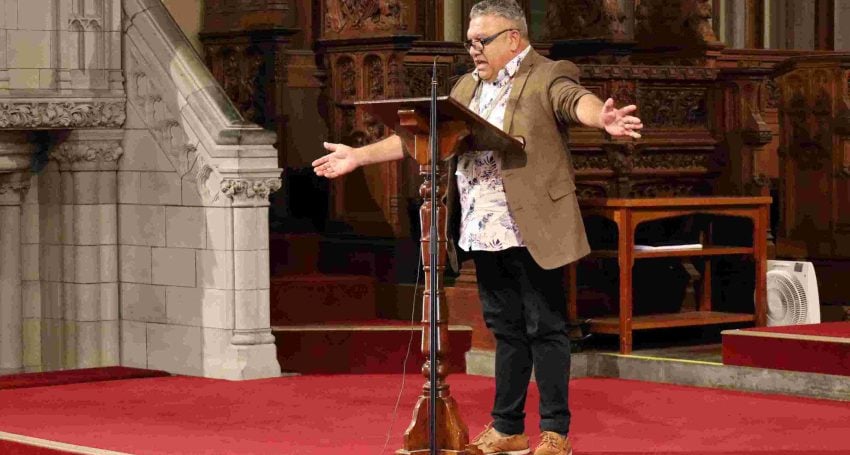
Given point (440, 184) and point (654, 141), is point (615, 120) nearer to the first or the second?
point (440, 184)

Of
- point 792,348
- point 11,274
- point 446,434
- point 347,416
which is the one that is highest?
point 11,274

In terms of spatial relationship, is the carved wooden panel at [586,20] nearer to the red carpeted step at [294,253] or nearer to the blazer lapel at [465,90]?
the red carpeted step at [294,253]

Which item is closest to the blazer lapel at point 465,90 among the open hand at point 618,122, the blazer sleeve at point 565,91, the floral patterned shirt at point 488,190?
the floral patterned shirt at point 488,190

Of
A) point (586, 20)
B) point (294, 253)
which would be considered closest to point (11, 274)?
point (294, 253)

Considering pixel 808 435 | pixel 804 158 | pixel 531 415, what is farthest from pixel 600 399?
pixel 804 158

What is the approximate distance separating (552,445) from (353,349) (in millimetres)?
2962

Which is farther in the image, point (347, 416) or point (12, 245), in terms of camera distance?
point (12, 245)

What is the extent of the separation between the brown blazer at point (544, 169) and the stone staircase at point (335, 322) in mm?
2372

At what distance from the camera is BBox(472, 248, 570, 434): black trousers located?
5.77 metres

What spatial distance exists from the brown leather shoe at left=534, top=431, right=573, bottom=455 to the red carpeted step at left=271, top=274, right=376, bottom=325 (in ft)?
11.2

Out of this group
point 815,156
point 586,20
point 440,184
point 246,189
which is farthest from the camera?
point 586,20

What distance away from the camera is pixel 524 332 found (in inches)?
232

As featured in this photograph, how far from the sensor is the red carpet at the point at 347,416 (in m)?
6.34

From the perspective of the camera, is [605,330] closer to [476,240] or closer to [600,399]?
[600,399]
